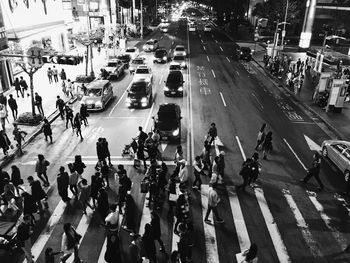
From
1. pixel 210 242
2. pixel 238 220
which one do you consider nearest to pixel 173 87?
pixel 238 220

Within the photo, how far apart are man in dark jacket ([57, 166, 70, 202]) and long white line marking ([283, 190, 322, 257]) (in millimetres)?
8763

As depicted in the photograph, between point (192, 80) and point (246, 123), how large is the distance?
1308cm

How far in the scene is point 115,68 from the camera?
33500mm

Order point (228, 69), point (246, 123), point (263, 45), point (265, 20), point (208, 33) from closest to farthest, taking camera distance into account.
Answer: point (246, 123)
point (228, 69)
point (263, 45)
point (265, 20)
point (208, 33)

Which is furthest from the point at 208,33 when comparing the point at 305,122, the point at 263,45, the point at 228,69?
the point at 305,122

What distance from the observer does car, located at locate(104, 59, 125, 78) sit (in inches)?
1281

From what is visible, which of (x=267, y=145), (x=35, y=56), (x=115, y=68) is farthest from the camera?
(x=115, y=68)

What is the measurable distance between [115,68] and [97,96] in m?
11.2

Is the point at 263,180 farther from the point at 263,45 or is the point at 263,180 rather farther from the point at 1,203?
the point at 263,45

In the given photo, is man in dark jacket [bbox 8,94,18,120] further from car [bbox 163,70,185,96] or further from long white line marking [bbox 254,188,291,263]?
long white line marking [bbox 254,188,291,263]

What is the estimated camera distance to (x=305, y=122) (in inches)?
854

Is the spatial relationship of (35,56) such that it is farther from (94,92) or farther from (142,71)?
(142,71)

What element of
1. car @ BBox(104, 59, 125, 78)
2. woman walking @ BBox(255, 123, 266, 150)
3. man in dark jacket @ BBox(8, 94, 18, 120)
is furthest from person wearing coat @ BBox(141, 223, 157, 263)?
car @ BBox(104, 59, 125, 78)

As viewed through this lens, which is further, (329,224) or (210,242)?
(329,224)
